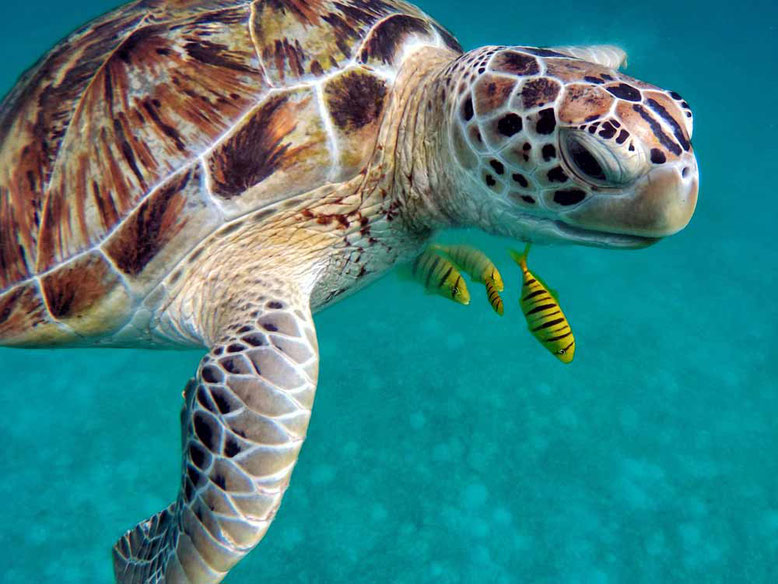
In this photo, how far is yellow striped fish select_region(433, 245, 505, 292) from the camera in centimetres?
297

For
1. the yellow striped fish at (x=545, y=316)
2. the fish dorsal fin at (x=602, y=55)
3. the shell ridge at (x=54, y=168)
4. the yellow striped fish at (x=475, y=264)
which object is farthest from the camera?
the fish dorsal fin at (x=602, y=55)

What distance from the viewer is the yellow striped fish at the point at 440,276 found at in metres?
2.97

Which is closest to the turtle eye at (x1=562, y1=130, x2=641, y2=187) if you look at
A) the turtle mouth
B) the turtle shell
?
the turtle mouth

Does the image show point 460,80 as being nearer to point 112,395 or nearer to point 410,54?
point 410,54

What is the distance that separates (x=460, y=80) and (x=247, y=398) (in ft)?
4.26

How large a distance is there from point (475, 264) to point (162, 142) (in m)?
1.80

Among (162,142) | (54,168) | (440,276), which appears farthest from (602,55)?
(54,168)

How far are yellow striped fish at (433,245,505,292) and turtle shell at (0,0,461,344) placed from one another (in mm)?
1237

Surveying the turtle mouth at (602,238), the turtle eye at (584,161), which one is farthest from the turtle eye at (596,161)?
the turtle mouth at (602,238)

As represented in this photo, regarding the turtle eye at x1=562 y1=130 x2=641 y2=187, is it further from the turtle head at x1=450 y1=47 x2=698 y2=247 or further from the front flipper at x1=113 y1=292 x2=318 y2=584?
the front flipper at x1=113 y1=292 x2=318 y2=584

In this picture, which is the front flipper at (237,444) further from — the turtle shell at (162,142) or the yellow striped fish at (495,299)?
the yellow striped fish at (495,299)

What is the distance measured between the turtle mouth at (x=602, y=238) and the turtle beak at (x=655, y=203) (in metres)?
0.05

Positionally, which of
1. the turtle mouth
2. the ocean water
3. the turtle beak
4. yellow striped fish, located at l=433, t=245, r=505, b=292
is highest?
the turtle beak

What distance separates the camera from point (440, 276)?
2973 mm
